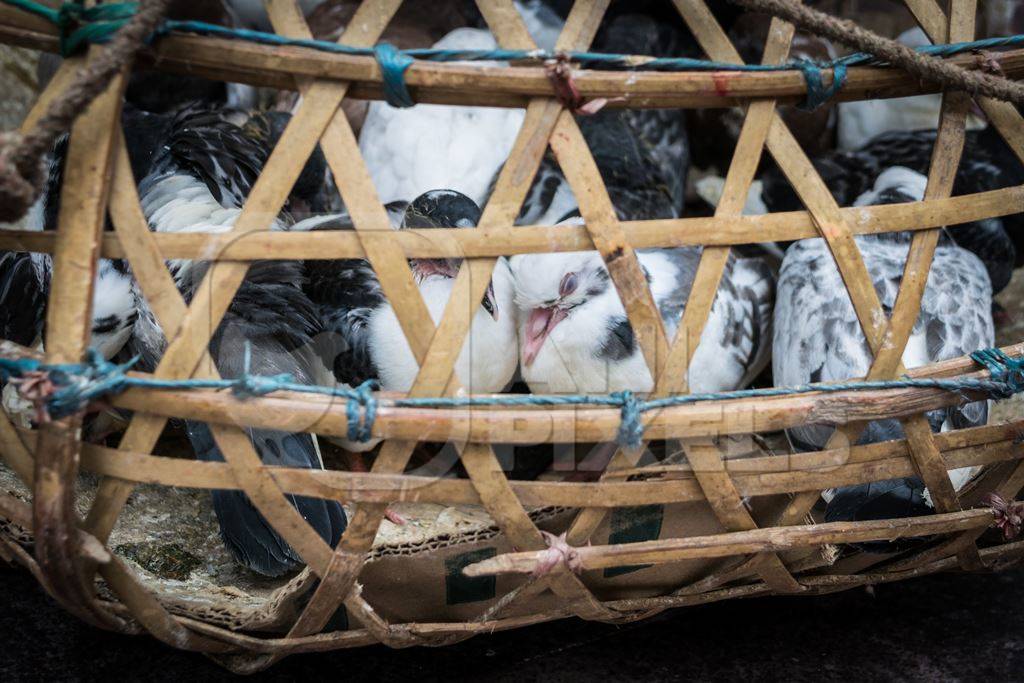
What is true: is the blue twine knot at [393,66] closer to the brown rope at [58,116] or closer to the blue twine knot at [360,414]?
the brown rope at [58,116]

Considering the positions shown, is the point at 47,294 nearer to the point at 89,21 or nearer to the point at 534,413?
the point at 89,21

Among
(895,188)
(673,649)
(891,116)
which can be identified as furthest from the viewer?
(891,116)

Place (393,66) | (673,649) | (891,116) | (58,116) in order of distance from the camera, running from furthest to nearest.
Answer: (891,116) < (673,649) < (393,66) < (58,116)

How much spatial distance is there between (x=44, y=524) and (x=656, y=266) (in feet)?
3.09

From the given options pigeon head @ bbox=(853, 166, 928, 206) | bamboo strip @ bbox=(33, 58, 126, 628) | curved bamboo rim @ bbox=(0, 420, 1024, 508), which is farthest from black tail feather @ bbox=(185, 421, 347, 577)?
pigeon head @ bbox=(853, 166, 928, 206)

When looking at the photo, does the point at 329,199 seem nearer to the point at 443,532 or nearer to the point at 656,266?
the point at 656,266

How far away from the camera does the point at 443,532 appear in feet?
3.37

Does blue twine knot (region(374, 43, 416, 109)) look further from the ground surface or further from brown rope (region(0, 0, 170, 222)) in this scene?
the ground surface

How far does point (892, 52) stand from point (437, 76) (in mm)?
468

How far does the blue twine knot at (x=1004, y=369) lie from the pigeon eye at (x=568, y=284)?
0.54 m

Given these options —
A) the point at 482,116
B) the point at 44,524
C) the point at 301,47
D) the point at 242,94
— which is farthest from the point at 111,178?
the point at 242,94

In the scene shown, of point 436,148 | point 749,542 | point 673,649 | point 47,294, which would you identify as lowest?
point 673,649

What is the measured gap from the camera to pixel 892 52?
90cm

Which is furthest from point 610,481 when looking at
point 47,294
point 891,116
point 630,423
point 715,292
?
point 891,116
